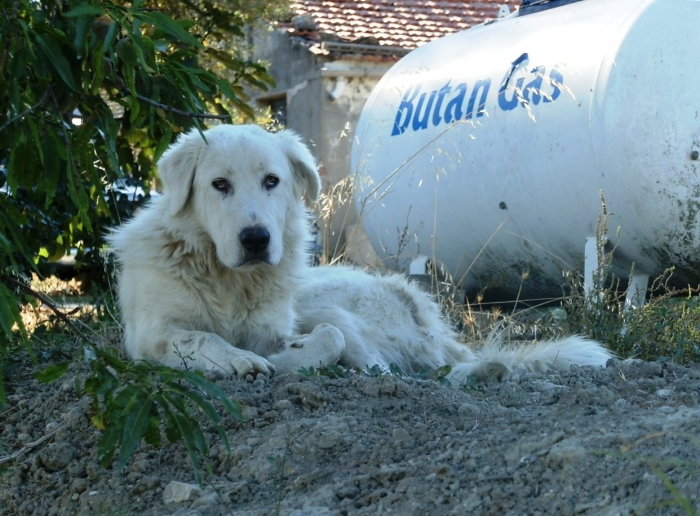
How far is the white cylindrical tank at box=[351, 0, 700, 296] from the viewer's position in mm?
6570

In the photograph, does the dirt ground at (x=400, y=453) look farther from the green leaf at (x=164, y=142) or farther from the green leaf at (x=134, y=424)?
the green leaf at (x=164, y=142)

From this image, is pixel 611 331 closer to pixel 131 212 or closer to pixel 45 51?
pixel 45 51

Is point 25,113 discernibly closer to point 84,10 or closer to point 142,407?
point 84,10

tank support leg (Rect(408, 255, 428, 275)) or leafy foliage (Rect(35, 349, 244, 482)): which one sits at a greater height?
leafy foliage (Rect(35, 349, 244, 482))

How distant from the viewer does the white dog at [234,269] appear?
180 inches

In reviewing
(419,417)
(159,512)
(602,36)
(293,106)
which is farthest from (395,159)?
(293,106)

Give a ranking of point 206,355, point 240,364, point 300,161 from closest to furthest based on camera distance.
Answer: point 240,364 < point 206,355 < point 300,161

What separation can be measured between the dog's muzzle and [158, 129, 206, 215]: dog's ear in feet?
1.48

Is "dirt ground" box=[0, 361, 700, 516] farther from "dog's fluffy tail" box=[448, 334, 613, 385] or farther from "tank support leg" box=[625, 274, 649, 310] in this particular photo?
"tank support leg" box=[625, 274, 649, 310]

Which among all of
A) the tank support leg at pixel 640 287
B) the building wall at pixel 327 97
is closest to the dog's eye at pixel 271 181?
the tank support leg at pixel 640 287

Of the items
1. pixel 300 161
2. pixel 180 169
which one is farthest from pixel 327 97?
pixel 180 169

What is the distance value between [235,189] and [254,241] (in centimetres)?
30

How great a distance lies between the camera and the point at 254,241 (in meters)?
4.52

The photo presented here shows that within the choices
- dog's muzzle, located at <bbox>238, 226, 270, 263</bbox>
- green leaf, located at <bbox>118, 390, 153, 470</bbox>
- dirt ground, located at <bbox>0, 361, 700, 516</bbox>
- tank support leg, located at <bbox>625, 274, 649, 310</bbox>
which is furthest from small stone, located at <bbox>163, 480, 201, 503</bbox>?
tank support leg, located at <bbox>625, 274, 649, 310</bbox>
